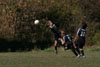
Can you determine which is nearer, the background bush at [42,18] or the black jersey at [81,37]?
the black jersey at [81,37]

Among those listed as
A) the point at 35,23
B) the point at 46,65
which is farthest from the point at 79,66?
the point at 35,23

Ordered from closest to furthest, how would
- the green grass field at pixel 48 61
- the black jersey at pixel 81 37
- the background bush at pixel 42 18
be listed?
the green grass field at pixel 48 61, the black jersey at pixel 81 37, the background bush at pixel 42 18

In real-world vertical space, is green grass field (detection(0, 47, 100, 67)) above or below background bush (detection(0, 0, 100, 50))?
above

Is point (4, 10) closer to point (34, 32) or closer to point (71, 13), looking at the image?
point (34, 32)

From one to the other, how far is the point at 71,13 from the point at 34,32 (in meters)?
3.43

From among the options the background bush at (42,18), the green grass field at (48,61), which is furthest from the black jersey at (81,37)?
the background bush at (42,18)

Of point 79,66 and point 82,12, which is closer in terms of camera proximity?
point 79,66

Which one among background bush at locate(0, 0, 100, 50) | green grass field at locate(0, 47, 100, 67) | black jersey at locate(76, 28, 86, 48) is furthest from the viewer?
background bush at locate(0, 0, 100, 50)

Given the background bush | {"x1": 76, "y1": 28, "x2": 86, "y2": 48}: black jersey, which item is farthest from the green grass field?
the background bush

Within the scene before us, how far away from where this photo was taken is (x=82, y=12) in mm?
30500

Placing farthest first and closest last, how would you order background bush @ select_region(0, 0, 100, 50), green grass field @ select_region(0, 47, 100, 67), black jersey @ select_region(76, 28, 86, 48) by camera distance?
1. background bush @ select_region(0, 0, 100, 50)
2. black jersey @ select_region(76, 28, 86, 48)
3. green grass field @ select_region(0, 47, 100, 67)

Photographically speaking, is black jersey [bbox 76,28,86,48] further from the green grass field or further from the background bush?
the background bush

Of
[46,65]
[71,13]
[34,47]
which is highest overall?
[46,65]

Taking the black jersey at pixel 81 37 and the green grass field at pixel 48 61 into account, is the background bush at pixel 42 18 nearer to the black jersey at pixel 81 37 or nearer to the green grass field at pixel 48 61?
the green grass field at pixel 48 61
